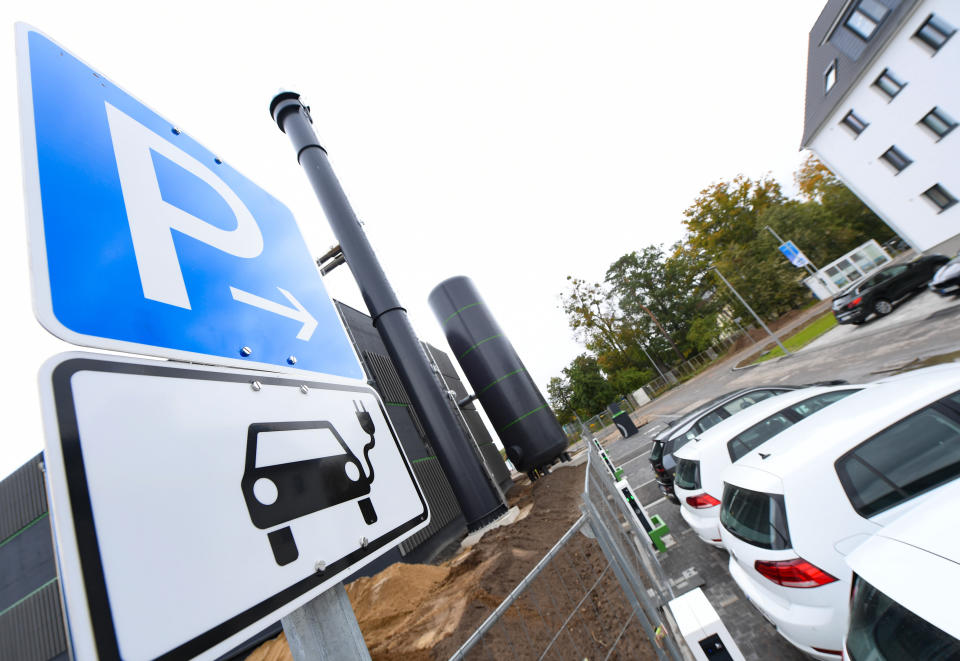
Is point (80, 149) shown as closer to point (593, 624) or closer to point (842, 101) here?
point (593, 624)

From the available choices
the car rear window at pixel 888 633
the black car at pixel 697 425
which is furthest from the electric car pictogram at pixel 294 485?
the black car at pixel 697 425

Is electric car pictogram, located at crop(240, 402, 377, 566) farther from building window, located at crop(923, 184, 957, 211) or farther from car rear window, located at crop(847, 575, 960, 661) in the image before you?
building window, located at crop(923, 184, 957, 211)

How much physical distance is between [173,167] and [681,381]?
40.1 m

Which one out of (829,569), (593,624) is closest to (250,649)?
(593,624)

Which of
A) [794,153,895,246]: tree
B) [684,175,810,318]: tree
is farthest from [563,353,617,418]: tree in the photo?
[794,153,895,246]: tree

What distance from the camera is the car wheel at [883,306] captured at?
1473 cm

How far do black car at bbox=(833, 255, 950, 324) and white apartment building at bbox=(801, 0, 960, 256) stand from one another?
11.9 feet

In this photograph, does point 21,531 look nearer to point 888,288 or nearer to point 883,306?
point 883,306

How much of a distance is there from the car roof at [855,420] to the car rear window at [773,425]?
65.5 inches

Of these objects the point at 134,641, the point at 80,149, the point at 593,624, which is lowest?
the point at 593,624

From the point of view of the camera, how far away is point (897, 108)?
55.8 feet

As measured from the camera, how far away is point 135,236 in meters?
1.11

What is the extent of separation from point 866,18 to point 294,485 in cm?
2645

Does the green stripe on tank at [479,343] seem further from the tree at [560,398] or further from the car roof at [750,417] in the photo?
the tree at [560,398]
